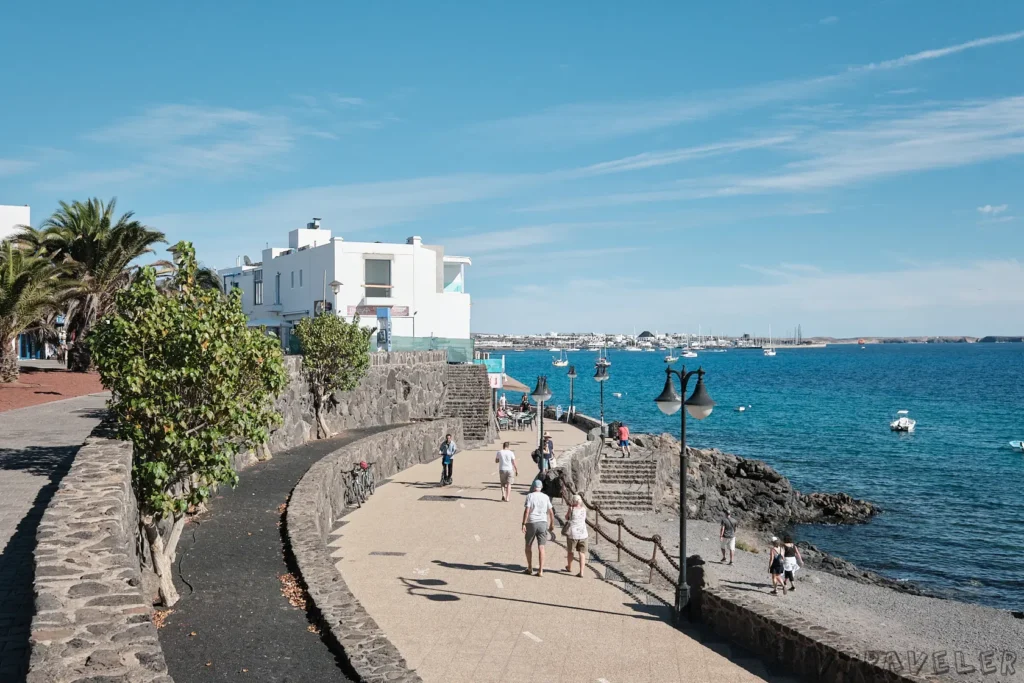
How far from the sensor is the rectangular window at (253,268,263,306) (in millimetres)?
59500

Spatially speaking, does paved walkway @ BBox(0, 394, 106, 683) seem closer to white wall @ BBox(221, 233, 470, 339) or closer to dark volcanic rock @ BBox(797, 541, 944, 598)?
white wall @ BBox(221, 233, 470, 339)

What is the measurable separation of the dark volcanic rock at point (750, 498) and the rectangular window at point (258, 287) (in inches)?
1233

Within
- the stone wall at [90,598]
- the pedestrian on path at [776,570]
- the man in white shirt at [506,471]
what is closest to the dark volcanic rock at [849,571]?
the pedestrian on path at [776,570]

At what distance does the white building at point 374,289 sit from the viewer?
4784cm

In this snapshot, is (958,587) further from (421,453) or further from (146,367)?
(146,367)

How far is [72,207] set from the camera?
3603 centimetres

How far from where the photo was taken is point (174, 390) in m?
12.6

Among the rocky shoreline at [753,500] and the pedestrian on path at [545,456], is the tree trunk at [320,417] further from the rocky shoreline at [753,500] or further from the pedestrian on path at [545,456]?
the rocky shoreline at [753,500]

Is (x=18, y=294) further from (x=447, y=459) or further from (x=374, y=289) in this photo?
(x=374, y=289)

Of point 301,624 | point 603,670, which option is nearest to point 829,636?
point 603,670

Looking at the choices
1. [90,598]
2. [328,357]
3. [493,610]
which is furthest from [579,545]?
[328,357]

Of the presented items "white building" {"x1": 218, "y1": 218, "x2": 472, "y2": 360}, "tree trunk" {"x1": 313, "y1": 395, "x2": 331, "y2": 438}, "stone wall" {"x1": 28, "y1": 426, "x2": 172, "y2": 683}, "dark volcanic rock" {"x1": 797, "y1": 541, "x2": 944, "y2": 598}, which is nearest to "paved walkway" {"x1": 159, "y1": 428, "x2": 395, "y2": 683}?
"stone wall" {"x1": 28, "y1": 426, "x2": 172, "y2": 683}

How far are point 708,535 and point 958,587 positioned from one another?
839 cm

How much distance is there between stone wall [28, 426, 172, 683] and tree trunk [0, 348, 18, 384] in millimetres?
22302
